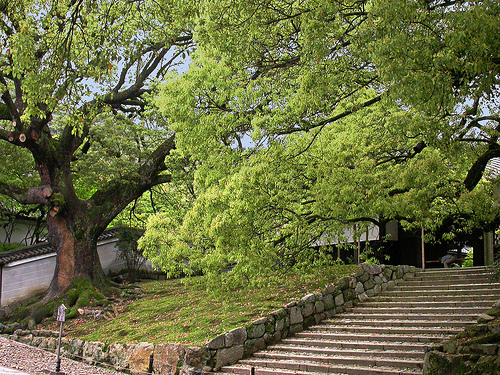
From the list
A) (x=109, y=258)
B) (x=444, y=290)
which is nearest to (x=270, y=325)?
(x=444, y=290)

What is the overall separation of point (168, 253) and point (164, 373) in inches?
138

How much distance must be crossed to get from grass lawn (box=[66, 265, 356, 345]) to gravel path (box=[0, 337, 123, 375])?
122 cm

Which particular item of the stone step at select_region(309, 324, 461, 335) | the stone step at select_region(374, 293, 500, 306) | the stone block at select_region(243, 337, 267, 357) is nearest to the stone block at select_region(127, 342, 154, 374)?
the stone block at select_region(243, 337, 267, 357)

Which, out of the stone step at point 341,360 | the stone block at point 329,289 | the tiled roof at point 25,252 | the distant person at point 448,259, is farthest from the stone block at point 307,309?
the tiled roof at point 25,252

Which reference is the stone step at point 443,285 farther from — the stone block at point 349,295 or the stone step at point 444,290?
the stone block at point 349,295

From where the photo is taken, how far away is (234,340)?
38.5 ft

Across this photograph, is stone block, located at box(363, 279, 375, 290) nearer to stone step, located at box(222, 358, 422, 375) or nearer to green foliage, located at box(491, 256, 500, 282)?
green foliage, located at box(491, 256, 500, 282)

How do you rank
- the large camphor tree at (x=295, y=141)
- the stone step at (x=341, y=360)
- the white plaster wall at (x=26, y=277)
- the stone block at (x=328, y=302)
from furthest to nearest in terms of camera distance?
the white plaster wall at (x=26, y=277), the stone block at (x=328, y=302), the stone step at (x=341, y=360), the large camphor tree at (x=295, y=141)

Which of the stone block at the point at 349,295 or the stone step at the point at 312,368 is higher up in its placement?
the stone block at the point at 349,295

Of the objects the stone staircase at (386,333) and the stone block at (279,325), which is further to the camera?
the stone block at (279,325)

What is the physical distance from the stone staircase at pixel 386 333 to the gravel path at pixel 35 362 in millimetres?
3384

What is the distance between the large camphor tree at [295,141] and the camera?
30.8ft

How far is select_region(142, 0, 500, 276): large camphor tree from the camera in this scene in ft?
30.8

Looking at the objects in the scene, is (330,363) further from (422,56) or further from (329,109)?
(422,56)
